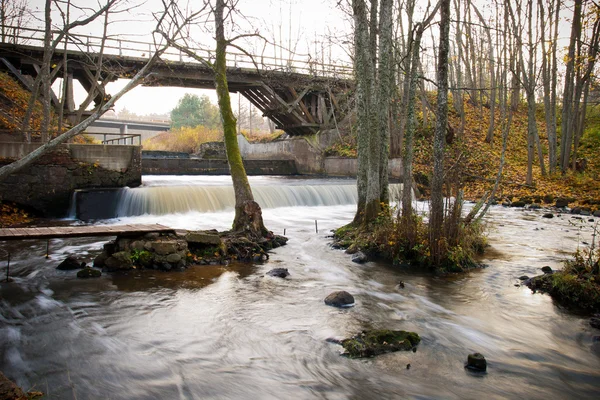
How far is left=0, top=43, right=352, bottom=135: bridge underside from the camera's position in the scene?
22547mm

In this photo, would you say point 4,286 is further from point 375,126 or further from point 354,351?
point 375,126

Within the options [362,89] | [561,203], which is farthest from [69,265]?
[561,203]

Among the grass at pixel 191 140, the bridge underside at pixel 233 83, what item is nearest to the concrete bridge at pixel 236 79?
the bridge underside at pixel 233 83

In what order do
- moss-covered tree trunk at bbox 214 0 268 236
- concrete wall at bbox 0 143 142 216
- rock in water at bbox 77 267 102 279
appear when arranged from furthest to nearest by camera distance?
concrete wall at bbox 0 143 142 216 < moss-covered tree trunk at bbox 214 0 268 236 < rock in water at bbox 77 267 102 279

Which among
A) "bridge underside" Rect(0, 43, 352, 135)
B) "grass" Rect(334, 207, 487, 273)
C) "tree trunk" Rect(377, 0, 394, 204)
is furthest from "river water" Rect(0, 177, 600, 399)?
"bridge underside" Rect(0, 43, 352, 135)

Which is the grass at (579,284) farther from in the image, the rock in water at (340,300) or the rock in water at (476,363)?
the rock in water at (340,300)

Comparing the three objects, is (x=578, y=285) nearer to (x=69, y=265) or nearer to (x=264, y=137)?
(x=69, y=265)

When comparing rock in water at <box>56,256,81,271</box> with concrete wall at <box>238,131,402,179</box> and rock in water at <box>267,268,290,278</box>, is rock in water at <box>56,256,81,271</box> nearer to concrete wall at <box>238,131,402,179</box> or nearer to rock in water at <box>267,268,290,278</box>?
rock in water at <box>267,268,290,278</box>

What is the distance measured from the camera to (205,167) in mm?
30000

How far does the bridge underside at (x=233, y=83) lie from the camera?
Result: 22547mm

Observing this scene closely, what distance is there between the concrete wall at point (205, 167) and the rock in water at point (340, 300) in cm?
2323

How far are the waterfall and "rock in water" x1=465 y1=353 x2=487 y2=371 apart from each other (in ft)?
A: 33.1

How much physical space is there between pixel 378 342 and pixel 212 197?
1360 centimetres

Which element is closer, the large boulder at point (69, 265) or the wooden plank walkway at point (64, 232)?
the wooden plank walkway at point (64, 232)
